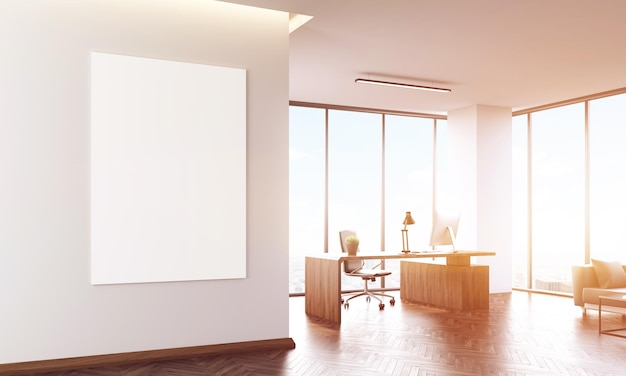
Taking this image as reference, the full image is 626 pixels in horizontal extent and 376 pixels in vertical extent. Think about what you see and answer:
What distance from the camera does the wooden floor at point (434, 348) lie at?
467cm

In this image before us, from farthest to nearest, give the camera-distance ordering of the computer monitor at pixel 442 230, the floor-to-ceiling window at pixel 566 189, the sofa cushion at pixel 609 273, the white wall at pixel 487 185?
the white wall at pixel 487 185 < the floor-to-ceiling window at pixel 566 189 < the computer monitor at pixel 442 230 < the sofa cushion at pixel 609 273

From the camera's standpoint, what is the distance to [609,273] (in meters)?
7.27

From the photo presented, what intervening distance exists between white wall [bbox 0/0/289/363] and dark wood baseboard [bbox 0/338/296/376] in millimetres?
51

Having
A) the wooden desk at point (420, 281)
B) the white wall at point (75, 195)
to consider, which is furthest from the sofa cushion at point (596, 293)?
the white wall at point (75, 195)

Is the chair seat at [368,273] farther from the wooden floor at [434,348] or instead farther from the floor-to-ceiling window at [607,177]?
the floor-to-ceiling window at [607,177]

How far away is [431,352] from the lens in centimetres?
527

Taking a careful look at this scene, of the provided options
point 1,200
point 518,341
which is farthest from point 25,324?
point 518,341

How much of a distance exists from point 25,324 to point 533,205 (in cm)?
788

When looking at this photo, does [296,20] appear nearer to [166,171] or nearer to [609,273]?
[166,171]

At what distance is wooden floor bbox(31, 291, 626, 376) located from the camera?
15.3 feet

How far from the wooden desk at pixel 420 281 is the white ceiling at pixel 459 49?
232 centimetres

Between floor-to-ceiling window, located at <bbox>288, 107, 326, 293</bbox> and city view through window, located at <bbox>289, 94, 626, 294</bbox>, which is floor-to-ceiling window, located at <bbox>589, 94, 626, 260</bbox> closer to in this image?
city view through window, located at <bbox>289, 94, 626, 294</bbox>

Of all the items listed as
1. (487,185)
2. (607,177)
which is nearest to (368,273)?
(487,185)

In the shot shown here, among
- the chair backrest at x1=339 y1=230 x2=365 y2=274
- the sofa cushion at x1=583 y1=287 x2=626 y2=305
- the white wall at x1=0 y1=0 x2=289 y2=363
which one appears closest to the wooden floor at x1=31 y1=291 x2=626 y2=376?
the sofa cushion at x1=583 y1=287 x2=626 y2=305
